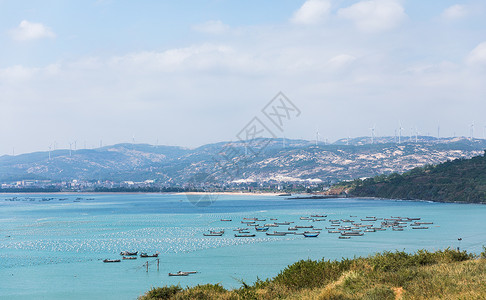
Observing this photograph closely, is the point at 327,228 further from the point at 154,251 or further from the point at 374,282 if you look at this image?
the point at 374,282

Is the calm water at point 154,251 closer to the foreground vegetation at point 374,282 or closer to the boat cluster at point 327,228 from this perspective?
the boat cluster at point 327,228

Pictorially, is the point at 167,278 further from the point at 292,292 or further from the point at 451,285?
the point at 451,285

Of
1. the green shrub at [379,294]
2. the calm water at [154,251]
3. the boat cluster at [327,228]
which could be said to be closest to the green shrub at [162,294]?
the green shrub at [379,294]

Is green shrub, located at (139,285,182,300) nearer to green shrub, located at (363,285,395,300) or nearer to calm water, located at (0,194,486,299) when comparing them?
green shrub, located at (363,285,395,300)

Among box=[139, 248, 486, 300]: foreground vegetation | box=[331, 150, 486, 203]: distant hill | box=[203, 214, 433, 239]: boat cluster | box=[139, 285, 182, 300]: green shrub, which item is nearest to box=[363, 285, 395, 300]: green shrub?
box=[139, 248, 486, 300]: foreground vegetation

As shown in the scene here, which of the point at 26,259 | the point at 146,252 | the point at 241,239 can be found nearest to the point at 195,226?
the point at 241,239
